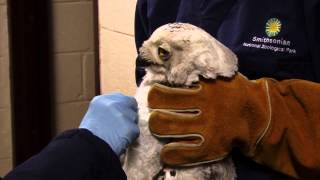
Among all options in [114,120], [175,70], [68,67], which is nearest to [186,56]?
[175,70]

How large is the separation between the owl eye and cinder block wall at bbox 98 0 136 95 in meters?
0.94

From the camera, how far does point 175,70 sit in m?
0.73

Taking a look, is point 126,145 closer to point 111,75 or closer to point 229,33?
point 229,33

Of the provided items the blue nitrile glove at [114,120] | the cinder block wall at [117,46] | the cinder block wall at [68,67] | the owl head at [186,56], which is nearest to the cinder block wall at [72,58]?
the cinder block wall at [68,67]

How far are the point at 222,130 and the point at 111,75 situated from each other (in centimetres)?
120

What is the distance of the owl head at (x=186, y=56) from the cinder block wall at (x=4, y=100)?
63.3 inches

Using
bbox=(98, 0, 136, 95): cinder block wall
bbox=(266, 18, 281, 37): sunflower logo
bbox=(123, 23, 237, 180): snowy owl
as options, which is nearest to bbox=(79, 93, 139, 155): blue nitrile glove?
bbox=(123, 23, 237, 180): snowy owl

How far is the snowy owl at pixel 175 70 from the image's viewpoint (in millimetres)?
725

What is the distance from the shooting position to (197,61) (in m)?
0.72

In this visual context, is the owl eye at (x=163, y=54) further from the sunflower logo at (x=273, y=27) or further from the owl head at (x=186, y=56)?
the sunflower logo at (x=273, y=27)

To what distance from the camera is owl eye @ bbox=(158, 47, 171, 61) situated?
74 centimetres

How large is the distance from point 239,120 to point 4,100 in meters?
1.74

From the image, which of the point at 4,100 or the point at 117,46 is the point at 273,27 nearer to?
the point at 117,46

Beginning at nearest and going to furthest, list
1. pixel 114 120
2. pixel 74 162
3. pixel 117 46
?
pixel 74 162
pixel 114 120
pixel 117 46
